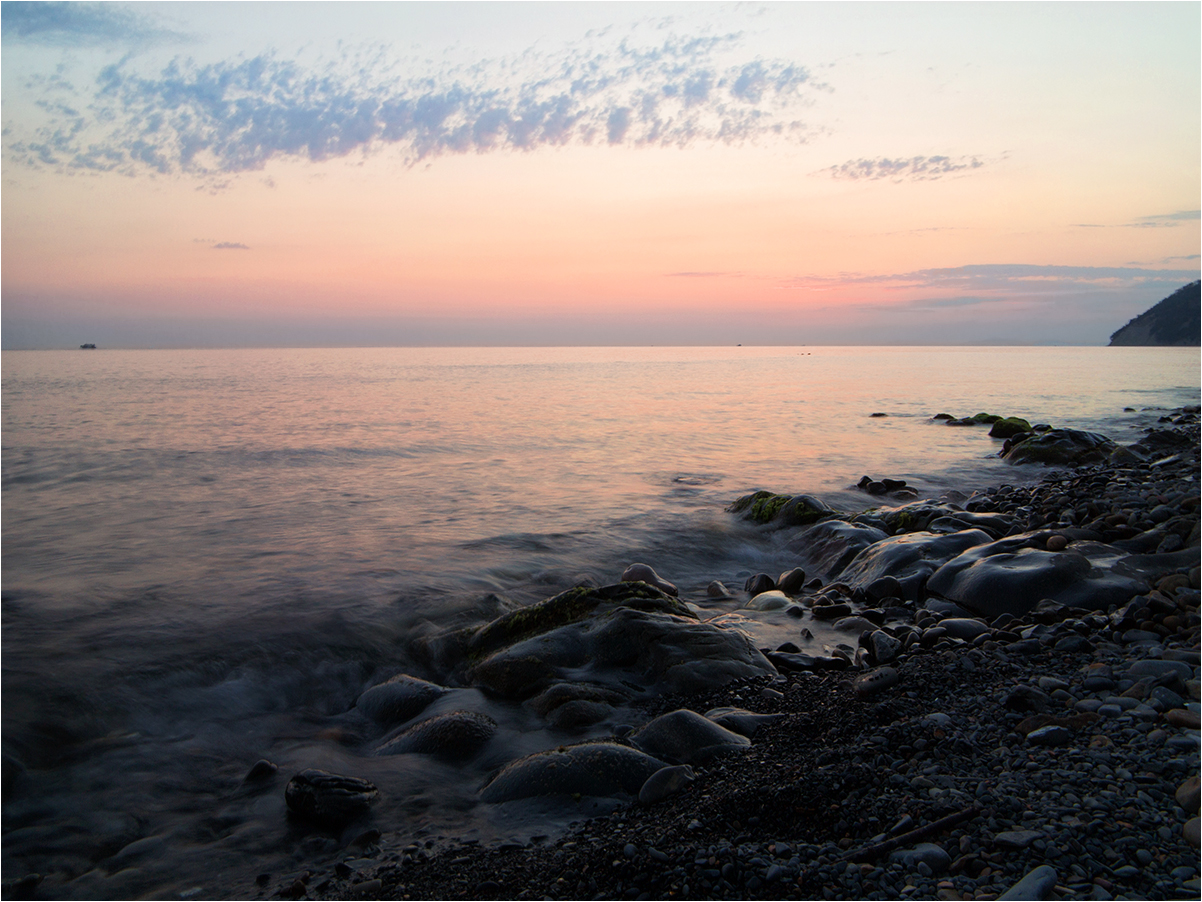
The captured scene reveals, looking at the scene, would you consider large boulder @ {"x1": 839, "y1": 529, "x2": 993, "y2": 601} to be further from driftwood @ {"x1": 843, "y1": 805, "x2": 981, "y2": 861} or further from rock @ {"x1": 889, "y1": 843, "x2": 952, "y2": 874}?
rock @ {"x1": 889, "y1": 843, "x2": 952, "y2": 874}

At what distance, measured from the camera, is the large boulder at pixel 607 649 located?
20.1ft

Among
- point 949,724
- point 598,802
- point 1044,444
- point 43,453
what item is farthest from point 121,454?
point 1044,444

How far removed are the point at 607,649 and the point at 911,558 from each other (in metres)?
4.48

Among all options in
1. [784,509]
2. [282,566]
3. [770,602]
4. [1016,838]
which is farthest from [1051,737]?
[282,566]

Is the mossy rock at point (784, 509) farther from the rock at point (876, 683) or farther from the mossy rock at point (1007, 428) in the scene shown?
the mossy rock at point (1007, 428)

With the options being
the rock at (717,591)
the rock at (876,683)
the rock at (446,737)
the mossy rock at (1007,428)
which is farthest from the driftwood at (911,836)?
the mossy rock at (1007,428)

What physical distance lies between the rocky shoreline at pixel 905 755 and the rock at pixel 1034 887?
0.02 metres

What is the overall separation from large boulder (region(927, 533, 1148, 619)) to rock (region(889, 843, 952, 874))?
14.4ft

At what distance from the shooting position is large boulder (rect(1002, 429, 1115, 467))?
18.4 m

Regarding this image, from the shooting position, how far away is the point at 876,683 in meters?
5.18

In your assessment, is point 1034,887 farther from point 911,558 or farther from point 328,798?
point 911,558

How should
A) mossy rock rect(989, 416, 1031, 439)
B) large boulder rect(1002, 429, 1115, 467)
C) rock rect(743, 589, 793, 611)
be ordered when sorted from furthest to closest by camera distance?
1. mossy rock rect(989, 416, 1031, 439)
2. large boulder rect(1002, 429, 1115, 467)
3. rock rect(743, 589, 793, 611)

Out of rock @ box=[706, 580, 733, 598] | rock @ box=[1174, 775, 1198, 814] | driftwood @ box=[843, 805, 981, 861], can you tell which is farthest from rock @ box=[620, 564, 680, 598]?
rock @ box=[1174, 775, 1198, 814]

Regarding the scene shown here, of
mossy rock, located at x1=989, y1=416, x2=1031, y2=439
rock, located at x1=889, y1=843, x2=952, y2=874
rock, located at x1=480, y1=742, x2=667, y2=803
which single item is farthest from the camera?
mossy rock, located at x1=989, y1=416, x2=1031, y2=439
